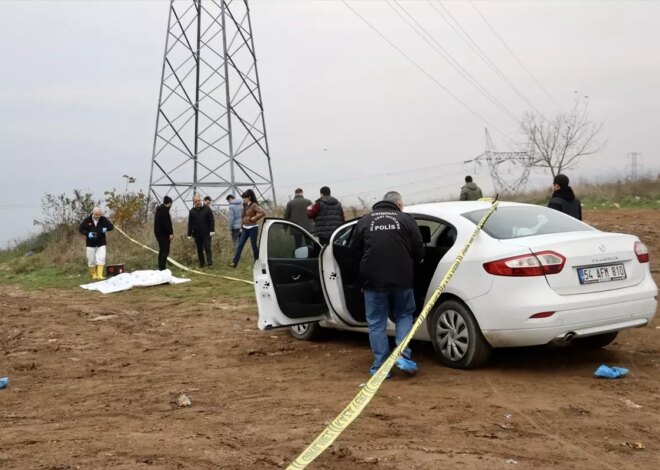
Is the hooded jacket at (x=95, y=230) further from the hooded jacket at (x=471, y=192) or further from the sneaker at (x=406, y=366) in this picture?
the sneaker at (x=406, y=366)

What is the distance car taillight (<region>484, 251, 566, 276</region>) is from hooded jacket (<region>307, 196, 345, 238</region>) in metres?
8.22

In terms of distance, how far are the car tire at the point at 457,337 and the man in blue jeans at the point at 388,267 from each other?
284mm

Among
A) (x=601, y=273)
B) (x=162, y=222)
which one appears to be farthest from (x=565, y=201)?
(x=162, y=222)

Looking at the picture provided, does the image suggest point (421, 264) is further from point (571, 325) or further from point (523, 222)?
point (571, 325)

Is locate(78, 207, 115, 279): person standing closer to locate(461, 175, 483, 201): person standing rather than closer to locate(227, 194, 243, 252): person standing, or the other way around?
locate(227, 194, 243, 252): person standing

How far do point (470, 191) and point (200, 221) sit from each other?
6551mm

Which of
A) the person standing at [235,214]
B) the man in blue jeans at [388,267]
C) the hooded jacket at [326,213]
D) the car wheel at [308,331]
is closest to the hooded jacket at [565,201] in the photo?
the man in blue jeans at [388,267]

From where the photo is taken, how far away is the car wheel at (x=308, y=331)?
8.69 meters

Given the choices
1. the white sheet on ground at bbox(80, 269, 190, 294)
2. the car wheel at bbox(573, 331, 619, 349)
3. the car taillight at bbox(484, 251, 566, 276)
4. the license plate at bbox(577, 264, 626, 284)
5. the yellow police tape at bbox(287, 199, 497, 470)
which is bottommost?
the white sheet on ground at bbox(80, 269, 190, 294)

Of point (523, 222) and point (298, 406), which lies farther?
point (523, 222)

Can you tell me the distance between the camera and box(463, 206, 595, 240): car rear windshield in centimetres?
670

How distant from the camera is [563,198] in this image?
9367 mm

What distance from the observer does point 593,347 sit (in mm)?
7414

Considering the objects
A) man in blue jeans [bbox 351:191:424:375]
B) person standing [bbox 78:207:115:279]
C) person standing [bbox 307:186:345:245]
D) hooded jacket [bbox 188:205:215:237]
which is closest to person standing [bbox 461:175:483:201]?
person standing [bbox 307:186:345:245]
